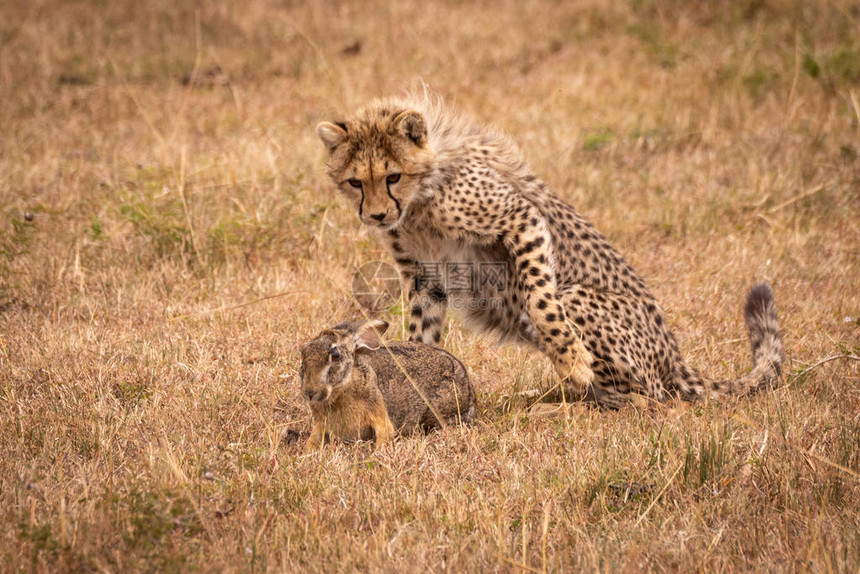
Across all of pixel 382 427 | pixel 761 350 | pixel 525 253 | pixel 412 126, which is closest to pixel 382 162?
pixel 412 126

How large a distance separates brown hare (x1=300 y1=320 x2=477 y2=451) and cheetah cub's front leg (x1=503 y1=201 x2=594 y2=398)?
496 millimetres

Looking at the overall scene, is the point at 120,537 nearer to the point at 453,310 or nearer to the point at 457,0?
the point at 453,310

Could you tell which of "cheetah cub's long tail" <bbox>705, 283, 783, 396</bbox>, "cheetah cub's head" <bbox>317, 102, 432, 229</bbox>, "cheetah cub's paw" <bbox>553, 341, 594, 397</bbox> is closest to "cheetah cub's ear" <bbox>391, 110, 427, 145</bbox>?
"cheetah cub's head" <bbox>317, 102, 432, 229</bbox>

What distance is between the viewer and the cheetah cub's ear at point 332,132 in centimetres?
489

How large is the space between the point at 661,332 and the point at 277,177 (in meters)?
3.89

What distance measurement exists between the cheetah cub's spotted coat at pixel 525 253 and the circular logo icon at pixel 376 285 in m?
1.12

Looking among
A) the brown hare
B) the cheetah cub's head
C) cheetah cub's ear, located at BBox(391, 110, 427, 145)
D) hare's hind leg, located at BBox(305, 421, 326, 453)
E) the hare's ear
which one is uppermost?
cheetah cub's ear, located at BBox(391, 110, 427, 145)

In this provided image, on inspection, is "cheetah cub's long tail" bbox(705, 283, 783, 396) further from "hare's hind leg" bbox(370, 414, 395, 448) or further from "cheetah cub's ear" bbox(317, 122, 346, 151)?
"cheetah cub's ear" bbox(317, 122, 346, 151)

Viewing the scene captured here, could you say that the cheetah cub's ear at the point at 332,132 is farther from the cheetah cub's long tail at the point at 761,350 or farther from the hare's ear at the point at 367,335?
the cheetah cub's long tail at the point at 761,350

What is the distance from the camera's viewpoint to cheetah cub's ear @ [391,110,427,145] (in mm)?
4781

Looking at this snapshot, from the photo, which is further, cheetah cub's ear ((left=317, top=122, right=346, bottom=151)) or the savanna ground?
cheetah cub's ear ((left=317, top=122, right=346, bottom=151))

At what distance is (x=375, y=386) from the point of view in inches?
171

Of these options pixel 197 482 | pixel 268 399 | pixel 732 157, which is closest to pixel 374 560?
pixel 197 482

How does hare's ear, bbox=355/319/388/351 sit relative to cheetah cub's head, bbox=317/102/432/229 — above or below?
below
